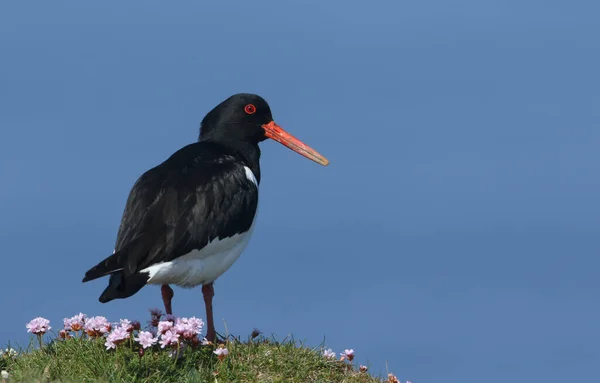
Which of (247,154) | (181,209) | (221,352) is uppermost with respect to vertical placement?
(247,154)

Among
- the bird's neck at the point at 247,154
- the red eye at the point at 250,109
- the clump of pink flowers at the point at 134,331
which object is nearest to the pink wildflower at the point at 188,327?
the clump of pink flowers at the point at 134,331

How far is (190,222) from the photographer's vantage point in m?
9.40

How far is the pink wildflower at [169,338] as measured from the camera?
26.5 ft

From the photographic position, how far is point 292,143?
41.1 feet

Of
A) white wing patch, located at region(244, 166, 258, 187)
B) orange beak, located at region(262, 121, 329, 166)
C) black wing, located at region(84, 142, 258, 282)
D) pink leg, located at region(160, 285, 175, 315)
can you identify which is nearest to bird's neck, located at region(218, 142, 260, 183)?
white wing patch, located at region(244, 166, 258, 187)

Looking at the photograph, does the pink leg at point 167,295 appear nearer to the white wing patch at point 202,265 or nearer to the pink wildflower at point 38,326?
the white wing patch at point 202,265

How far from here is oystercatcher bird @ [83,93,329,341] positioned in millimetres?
8766

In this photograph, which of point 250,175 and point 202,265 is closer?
point 202,265

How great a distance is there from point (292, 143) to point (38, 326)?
5097 mm

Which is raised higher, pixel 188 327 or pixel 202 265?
pixel 202 265

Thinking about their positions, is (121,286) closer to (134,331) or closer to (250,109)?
(134,331)

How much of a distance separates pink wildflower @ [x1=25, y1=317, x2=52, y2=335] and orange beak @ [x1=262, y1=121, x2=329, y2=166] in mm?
4708

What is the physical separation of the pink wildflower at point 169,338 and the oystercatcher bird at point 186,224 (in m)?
0.70

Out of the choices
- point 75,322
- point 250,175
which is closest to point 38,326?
point 75,322
